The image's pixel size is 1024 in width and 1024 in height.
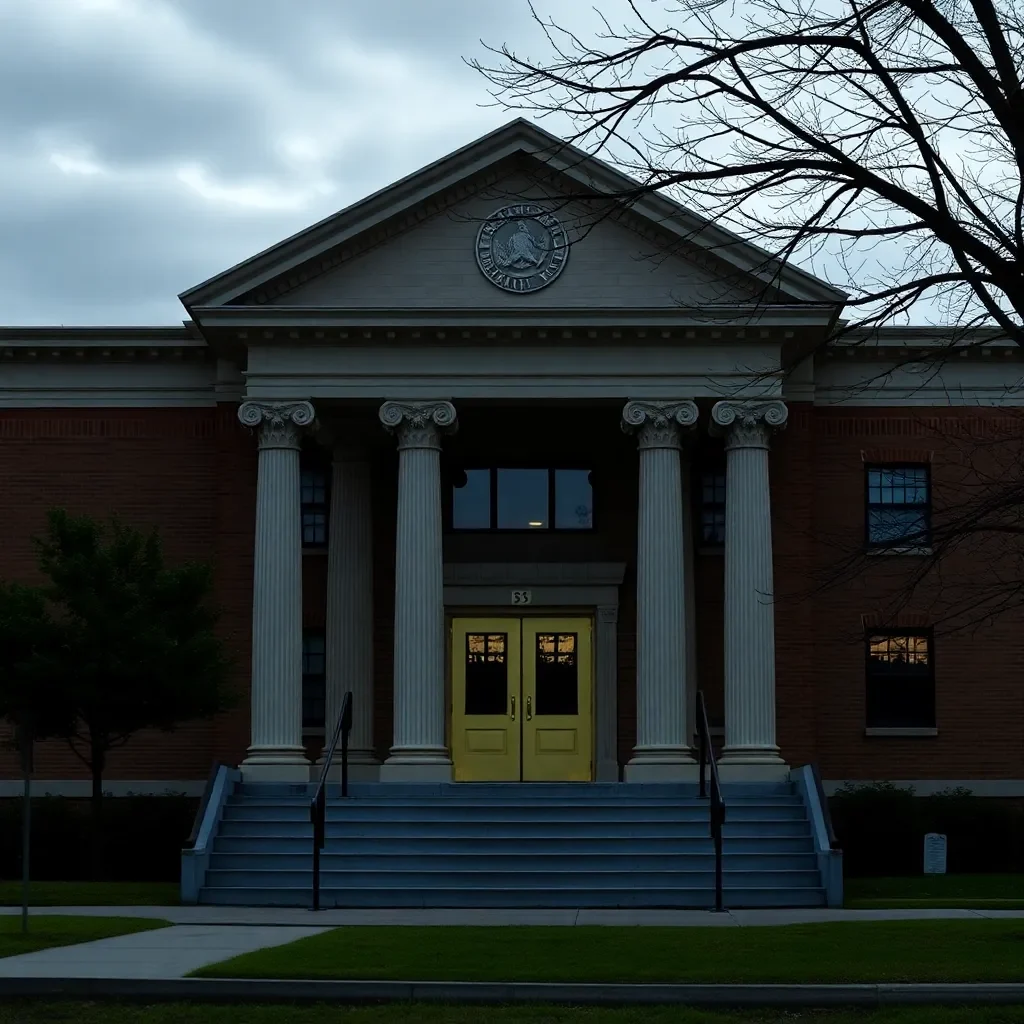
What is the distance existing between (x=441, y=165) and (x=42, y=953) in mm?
14361

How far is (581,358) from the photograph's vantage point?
26.0 meters

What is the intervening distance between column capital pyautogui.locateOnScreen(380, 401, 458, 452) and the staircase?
4.99 meters

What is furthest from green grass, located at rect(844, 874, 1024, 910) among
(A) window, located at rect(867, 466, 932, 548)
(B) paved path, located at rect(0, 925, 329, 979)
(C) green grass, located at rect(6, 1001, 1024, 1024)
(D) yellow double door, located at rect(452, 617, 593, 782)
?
(C) green grass, located at rect(6, 1001, 1024, 1024)

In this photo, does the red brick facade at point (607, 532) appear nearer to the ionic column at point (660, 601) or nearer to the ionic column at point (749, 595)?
the ionic column at point (749, 595)

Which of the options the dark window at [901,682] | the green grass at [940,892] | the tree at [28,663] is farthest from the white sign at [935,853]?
the tree at [28,663]

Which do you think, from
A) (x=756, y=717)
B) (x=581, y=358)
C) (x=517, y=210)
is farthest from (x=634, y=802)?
(x=517, y=210)

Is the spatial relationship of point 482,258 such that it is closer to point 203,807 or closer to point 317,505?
point 317,505

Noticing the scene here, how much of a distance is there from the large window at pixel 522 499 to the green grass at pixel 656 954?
12.2 m

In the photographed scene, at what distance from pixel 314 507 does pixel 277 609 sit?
13.0 feet

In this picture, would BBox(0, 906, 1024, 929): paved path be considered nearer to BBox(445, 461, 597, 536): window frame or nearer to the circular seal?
BBox(445, 461, 597, 536): window frame

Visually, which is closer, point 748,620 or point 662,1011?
point 662,1011

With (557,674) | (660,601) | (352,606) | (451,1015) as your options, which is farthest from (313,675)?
(451,1015)

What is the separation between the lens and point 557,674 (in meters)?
28.3

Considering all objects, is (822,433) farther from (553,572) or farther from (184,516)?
(184,516)
